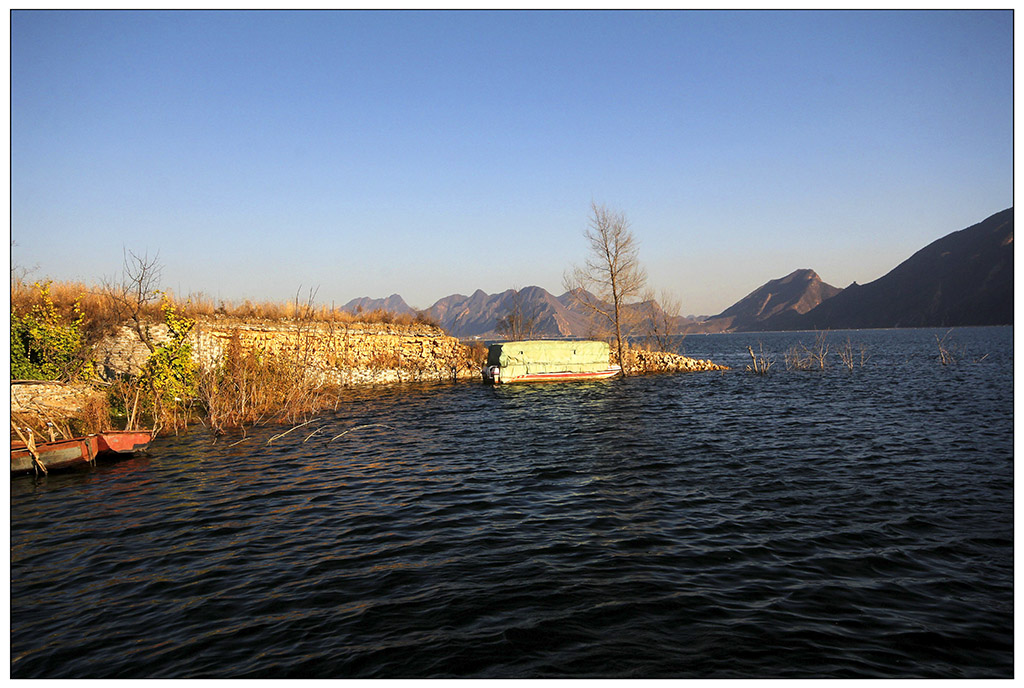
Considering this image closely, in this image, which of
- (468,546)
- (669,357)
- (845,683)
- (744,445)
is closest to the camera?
(845,683)

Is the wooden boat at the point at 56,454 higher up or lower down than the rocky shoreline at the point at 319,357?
lower down

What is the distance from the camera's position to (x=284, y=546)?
30.2ft

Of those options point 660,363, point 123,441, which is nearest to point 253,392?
point 123,441

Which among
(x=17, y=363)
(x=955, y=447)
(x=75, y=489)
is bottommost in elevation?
Answer: (x=955, y=447)

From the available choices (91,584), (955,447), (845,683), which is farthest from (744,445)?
(91,584)

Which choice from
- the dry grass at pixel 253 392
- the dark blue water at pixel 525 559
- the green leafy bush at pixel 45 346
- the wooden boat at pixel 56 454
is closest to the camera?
the dark blue water at pixel 525 559

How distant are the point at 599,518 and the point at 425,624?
4923 mm

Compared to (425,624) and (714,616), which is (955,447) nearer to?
(714,616)

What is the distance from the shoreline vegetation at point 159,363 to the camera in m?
18.0

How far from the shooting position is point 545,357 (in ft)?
128

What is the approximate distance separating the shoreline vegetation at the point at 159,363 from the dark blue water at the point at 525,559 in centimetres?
287

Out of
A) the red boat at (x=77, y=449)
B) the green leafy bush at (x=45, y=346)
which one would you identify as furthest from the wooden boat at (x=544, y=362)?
the red boat at (x=77, y=449)

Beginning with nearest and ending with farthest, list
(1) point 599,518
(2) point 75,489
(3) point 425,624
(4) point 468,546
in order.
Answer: (3) point 425,624 < (4) point 468,546 < (1) point 599,518 < (2) point 75,489

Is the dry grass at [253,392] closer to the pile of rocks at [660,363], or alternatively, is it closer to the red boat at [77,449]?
the red boat at [77,449]
